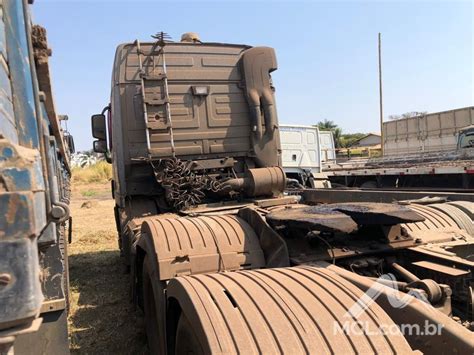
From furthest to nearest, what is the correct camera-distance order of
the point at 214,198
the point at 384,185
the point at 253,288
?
the point at 384,185, the point at 214,198, the point at 253,288

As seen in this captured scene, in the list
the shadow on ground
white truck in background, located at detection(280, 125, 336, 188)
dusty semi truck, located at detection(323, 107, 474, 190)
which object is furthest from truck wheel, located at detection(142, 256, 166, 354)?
white truck in background, located at detection(280, 125, 336, 188)

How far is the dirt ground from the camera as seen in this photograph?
447 cm

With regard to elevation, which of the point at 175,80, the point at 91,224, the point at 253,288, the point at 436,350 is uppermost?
the point at 175,80

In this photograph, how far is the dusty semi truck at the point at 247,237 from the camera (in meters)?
1.85

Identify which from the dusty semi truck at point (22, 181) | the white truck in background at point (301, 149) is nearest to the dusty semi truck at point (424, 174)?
the white truck in background at point (301, 149)

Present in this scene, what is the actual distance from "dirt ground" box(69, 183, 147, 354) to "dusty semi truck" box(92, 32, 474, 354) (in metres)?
0.67

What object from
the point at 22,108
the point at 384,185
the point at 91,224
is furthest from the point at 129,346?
Result: the point at 91,224

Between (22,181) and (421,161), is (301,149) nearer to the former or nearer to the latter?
(421,161)

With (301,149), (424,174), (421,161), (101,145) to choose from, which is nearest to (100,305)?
(101,145)

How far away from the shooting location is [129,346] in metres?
4.38

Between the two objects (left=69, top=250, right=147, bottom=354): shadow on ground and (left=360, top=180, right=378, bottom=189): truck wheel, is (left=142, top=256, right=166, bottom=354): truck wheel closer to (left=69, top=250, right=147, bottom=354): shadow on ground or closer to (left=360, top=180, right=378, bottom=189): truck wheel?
(left=69, top=250, right=147, bottom=354): shadow on ground

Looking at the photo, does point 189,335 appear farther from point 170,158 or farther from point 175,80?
point 175,80

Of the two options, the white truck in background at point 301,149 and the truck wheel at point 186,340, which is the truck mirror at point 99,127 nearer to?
the truck wheel at point 186,340

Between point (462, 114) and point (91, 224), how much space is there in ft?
57.6
